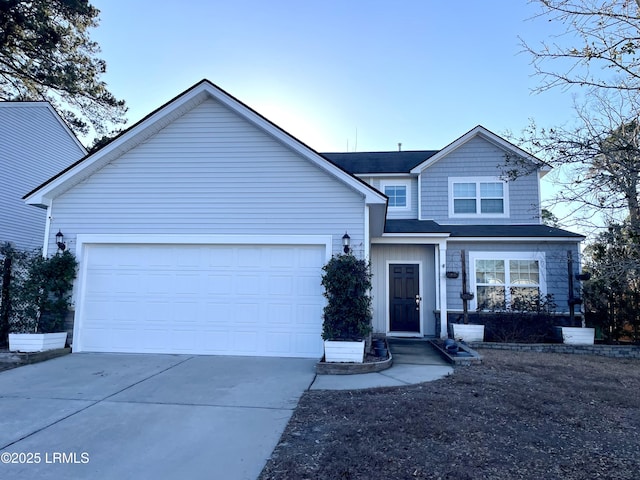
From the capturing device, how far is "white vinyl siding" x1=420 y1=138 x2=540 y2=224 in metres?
12.2

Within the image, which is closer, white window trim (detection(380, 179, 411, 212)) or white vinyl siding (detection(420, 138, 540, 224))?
white vinyl siding (detection(420, 138, 540, 224))

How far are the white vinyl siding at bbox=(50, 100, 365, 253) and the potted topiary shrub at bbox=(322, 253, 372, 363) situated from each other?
0.92 meters

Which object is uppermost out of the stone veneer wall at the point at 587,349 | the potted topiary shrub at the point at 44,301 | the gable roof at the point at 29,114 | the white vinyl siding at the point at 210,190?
the gable roof at the point at 29,114

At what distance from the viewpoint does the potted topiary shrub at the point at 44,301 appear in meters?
7.59

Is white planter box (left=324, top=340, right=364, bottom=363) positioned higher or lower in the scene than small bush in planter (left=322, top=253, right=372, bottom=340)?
lower

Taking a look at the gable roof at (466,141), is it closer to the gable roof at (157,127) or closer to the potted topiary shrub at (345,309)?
the gable roof at (157,127)

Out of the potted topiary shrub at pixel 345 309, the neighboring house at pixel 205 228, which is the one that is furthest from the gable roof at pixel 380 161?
the potted topiary shrub at pixel 345 309

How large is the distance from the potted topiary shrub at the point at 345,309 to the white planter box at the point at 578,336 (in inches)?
233

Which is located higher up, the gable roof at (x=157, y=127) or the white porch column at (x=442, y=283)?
the gable roof at (x=157, y=127)

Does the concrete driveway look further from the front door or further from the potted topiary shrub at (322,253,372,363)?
the front door

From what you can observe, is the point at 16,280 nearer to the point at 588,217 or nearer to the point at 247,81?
the point at 247,81

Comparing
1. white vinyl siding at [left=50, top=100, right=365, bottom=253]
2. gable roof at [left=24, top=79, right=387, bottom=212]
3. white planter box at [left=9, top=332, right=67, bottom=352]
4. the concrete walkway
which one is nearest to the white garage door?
white vinyl siding at [left=50, top=100, right=365, bottom=253]

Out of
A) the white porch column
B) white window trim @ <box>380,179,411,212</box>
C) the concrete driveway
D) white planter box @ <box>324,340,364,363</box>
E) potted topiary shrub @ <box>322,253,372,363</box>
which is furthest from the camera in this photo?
white window trim @ <box>380,179,411,212</box>

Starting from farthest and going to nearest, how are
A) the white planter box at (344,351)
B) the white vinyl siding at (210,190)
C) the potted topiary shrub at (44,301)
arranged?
the white vinyl siding at (210,190)
the potted topiary shrub at (44,301)
the white planter box at (344,351)
